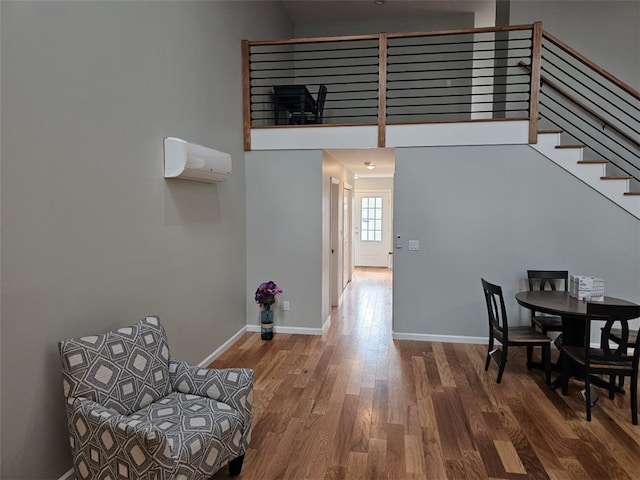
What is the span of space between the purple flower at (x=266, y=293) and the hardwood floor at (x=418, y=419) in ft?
1.75

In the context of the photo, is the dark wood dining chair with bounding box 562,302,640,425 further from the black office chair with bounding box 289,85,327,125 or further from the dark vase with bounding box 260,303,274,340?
the black office chair with bounding box 289,85,327,125

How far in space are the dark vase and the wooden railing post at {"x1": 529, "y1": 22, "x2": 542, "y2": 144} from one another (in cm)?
347

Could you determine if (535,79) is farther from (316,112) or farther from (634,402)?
(634,402)

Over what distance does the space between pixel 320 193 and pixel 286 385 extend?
2.24m

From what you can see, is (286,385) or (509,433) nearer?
(509,433)

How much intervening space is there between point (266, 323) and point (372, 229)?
20.5ft

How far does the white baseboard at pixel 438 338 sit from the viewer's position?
4619 millimetres

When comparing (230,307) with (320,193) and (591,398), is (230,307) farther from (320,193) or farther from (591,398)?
(591,398)

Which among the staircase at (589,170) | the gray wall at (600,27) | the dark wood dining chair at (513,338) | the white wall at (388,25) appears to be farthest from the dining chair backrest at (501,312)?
the white wall at (388,25)

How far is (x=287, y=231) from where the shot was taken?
4.92m

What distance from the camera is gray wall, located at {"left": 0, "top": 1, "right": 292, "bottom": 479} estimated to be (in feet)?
6.40

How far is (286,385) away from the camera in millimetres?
3555

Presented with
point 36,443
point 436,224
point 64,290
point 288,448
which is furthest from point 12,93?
point 436,224

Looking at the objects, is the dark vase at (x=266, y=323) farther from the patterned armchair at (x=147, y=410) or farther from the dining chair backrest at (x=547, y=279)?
the dining chair backrest at (x=547, y=279)
